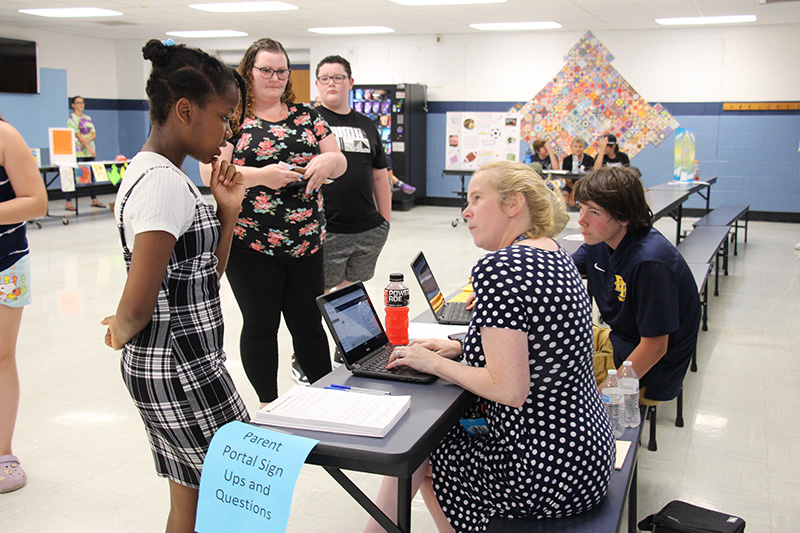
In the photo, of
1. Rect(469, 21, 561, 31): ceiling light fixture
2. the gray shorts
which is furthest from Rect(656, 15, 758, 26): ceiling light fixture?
the gray shorts

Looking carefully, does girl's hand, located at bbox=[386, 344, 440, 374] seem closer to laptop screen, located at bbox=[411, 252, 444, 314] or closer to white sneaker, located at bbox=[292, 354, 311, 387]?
laptop screen, located at bbox=[411, 252, 444, 314]

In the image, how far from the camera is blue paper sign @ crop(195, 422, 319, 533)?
137cm

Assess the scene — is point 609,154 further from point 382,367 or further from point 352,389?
point 352,389

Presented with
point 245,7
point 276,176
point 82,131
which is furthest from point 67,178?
point 276,176

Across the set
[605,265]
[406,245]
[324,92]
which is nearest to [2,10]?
[406,245]

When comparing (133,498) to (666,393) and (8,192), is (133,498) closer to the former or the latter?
(8,192)

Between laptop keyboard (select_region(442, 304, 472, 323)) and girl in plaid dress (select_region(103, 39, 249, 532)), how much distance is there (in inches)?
41.1

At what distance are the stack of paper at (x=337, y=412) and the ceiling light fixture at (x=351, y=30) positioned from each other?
10.2 m

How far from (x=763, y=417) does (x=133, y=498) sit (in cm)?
283

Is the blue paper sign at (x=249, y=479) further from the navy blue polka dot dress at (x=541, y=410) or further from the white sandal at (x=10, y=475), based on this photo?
the white sandal at (x=10, y=475)

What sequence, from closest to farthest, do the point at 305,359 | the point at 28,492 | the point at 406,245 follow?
the point at 28,492 → the point at 305,359 → the point at 406,245

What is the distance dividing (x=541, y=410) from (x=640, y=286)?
988 mm

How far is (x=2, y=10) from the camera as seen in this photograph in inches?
391

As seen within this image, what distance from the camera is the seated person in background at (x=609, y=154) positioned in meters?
8.85
